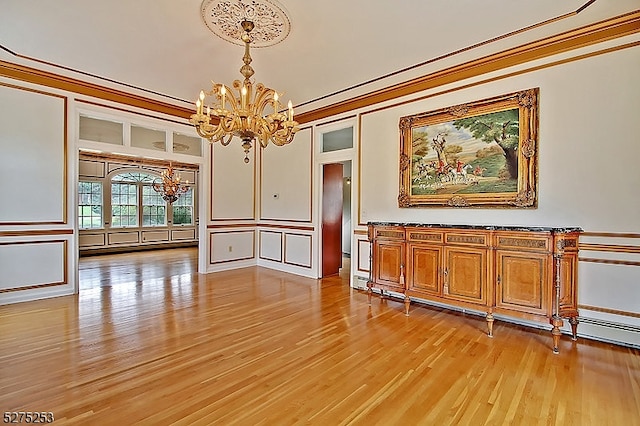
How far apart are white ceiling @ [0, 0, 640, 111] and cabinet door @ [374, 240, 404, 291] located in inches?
88.7

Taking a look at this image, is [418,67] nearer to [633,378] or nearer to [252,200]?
[633,378]

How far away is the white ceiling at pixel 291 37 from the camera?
9.41ft

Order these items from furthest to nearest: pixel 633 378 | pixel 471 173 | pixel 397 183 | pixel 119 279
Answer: pixel 119 279
pixel 397 183
pixel 471 173
pixel 633 378

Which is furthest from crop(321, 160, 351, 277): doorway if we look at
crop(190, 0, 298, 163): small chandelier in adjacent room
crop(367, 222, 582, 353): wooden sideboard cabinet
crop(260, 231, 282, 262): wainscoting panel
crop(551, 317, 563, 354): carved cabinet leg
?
crop(551, 317, 563, 354): carved cabinet leg

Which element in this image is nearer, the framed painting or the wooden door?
the framed painting

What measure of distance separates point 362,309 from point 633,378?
2429 mm

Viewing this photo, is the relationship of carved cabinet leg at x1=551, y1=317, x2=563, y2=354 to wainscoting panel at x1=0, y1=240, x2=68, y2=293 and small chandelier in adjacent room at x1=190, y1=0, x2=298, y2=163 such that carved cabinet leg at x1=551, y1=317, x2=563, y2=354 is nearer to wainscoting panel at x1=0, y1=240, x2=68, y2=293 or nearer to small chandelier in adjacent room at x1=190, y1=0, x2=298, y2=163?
small chandelier in adjacent room at x1=190, y1=0, x2=298, y2=163

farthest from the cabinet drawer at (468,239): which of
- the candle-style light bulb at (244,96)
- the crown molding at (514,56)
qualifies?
the candle-style light bulb at (244,96)

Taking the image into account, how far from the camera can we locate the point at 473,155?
12.8 feet

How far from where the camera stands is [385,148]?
4809mm

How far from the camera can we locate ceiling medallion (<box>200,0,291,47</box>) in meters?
2.84

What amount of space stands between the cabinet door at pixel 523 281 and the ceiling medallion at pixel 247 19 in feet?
10.2

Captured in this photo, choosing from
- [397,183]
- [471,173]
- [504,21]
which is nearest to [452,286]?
[471,173]

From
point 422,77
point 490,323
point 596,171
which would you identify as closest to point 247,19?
point 422,77
